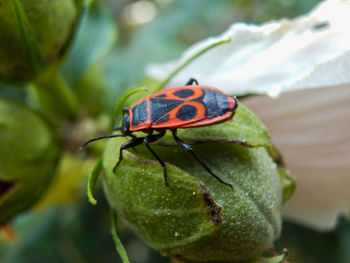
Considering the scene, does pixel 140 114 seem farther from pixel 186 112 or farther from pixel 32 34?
pixel 32 34

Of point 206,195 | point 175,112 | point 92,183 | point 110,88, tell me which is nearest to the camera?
point 206,195

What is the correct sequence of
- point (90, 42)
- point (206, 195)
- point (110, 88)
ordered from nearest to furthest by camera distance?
point (206, 195)
point (90, 42)
point (110, 88)

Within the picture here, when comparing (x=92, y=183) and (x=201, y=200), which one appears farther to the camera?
(x=92, y=183)

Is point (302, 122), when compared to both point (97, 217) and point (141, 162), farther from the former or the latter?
point (97, 217)

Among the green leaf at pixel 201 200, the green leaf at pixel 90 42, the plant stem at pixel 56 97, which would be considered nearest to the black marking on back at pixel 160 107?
the green leaf at pixel 201 200

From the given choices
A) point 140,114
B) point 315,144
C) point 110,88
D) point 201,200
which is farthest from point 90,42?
point 201,200

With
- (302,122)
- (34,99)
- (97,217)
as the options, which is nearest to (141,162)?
(302,122)

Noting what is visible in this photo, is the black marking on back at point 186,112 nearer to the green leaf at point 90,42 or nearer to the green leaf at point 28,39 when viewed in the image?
the green leaf at point 28,39
